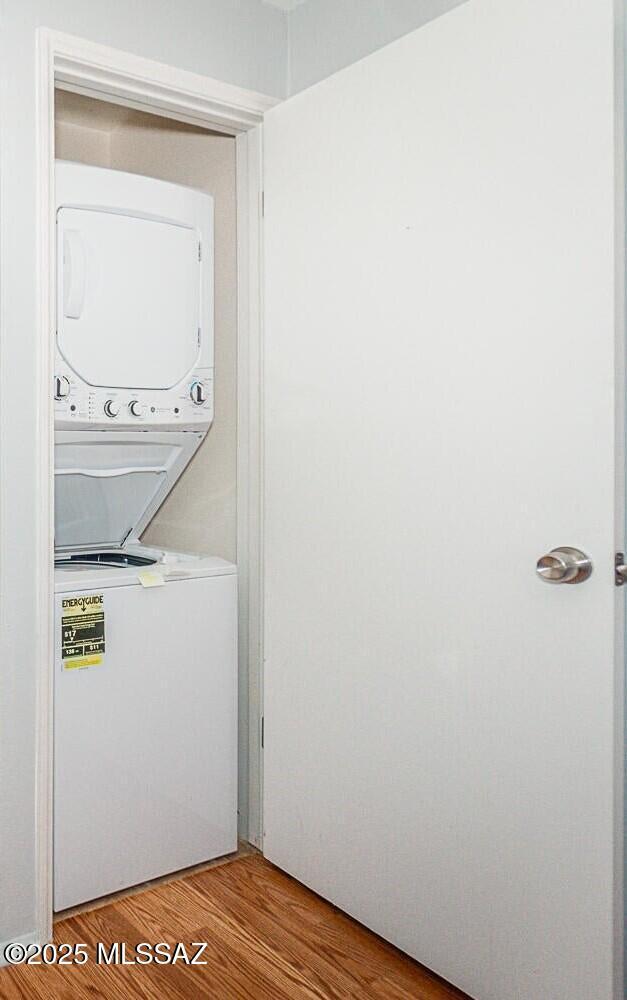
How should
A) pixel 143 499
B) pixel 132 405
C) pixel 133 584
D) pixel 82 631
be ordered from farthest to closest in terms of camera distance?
pixel 143 499 → pixel 132 405 → pixel 133 584 → pixel 82 631

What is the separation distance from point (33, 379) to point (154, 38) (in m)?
0.90

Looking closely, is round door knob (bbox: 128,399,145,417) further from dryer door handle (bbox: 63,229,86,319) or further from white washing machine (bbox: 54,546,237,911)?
white washing machine (bbox: 54,546,237,911)

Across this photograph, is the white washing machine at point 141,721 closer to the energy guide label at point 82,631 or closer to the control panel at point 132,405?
the energy guide label at point 82,631

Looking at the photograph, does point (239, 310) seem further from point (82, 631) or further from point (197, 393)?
point (82, 631)

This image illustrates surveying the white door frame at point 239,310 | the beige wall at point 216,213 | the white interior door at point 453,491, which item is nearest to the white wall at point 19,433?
the white door frame at point 239,310

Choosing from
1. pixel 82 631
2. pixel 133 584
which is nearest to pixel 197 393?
pixel 133 584

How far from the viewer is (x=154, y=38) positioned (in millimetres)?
2143

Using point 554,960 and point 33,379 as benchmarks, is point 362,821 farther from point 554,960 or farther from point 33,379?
point 33,379

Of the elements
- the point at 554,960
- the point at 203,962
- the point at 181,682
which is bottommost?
the point at 203,962

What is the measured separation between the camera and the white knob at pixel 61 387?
7.11 ft

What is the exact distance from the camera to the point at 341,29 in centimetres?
223

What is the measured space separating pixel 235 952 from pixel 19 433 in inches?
49.5

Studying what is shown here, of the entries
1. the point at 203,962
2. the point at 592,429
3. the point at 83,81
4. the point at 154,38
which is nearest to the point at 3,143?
the point at 83,81

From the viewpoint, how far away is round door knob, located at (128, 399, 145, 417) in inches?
91.3
